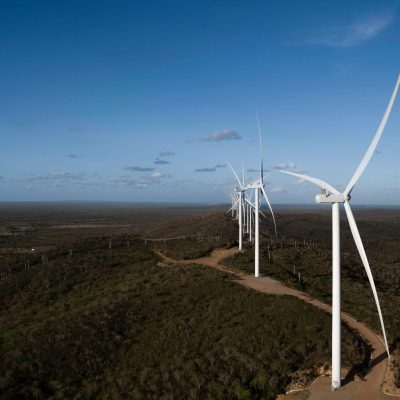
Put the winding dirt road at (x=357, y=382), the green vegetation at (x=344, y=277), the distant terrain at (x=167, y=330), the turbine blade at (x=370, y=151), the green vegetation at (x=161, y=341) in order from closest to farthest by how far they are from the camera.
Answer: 1. the turbine blade at (x=370, y=151)
2. the winding dirt road at (x=357, y=382)
3. the green vegetation at (x=161, y=341)
4. the distant terrain at (x=167, y=330)
5. the green vegetation at (x=344, y=277)

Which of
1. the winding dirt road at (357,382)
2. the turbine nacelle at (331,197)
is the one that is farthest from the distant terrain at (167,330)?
the turbine nacelle at (331,197)

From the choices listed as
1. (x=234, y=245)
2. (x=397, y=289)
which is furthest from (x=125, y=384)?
(x=234, y=245)

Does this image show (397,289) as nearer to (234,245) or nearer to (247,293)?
(247,293)

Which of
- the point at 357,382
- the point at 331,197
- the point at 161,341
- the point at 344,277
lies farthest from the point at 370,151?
the point at 344,277

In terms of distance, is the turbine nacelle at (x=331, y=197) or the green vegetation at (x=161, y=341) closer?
the turbine nacelle at (x=331, y=197)

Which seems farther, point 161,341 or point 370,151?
point 161,341

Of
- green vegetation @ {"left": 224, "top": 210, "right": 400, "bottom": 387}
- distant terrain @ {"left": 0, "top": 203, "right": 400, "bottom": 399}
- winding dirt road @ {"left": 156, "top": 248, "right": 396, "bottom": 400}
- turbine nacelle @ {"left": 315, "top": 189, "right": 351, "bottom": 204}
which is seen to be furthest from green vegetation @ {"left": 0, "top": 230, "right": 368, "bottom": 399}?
turbine nacelle @ {"left": 315, "top": 189, "right": 351, "bottom": 204}

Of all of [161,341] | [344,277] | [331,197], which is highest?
[331,197]

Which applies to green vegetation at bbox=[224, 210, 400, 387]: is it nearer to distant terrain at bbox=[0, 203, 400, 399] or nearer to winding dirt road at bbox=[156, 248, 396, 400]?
distant terrain at bbox=[0, 203, 400, 399]

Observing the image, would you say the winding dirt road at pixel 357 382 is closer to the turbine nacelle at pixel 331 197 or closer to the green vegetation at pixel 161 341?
the green vegetation at pixel 161 341

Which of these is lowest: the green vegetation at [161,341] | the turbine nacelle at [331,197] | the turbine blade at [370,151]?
the green vegetation at [161,341]

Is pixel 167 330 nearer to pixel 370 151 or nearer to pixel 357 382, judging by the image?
pixel 357 382
